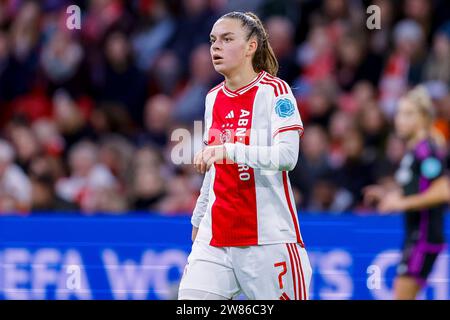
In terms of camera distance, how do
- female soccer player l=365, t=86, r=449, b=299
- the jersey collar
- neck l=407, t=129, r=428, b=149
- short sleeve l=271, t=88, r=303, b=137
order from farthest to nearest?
1. neck l=407, t=129, r=428, b=149
2. female soccer player l=365, t=86, r=449, b=299
3. the jersey collar
4. short sleeve l=271, t=88, r=303, b=137

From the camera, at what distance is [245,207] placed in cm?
516

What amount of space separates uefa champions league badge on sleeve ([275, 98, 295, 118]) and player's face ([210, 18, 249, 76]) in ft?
1.02

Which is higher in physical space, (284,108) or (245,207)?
(284,108)

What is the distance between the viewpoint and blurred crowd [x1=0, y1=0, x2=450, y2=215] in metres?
9.99

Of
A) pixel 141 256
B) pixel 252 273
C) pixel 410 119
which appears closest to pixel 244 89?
pixel 252 273

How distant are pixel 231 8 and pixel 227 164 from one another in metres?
6.63

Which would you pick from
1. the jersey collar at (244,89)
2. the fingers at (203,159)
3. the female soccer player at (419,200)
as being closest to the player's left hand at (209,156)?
the fingers at (203,159)

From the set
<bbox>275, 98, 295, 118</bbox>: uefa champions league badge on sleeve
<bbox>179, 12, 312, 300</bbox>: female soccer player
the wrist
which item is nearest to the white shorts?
<bbox>179, 12, 312, 300</bbox>: female soccer player

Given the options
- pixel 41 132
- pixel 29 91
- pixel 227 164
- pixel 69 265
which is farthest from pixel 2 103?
pixel 227 164

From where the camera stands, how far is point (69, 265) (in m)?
8.08

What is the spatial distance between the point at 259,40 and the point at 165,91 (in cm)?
620

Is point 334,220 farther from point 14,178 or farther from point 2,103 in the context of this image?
point 2,103

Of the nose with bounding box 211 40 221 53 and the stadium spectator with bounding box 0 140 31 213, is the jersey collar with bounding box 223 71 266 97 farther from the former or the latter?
the stadium spectator with bounding box 0 140 31 213

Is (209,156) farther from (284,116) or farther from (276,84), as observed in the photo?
(276,84)
